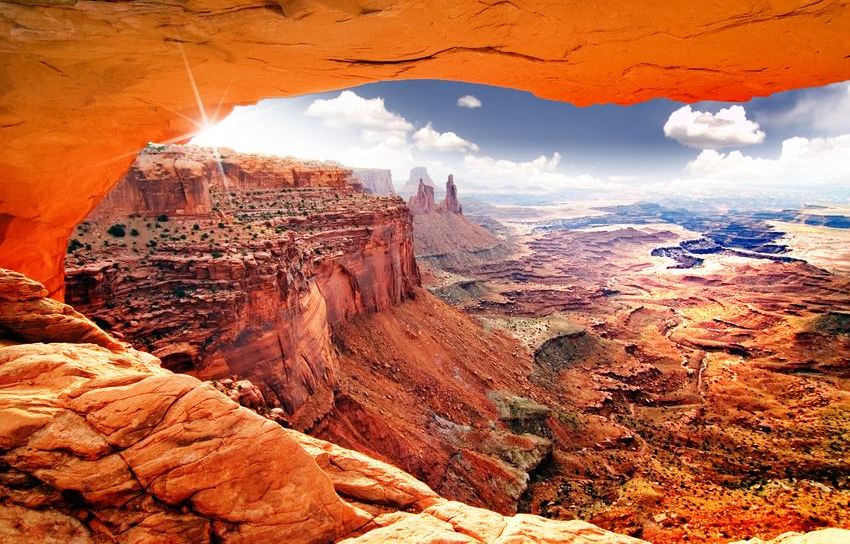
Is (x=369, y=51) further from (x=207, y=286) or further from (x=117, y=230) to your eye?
(x=117, y=230)

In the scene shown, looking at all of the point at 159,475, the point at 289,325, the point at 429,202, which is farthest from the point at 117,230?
the point at 429,202

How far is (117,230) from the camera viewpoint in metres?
21.6

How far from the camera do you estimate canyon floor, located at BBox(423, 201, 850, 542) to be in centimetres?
2264

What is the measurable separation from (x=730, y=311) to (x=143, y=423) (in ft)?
294

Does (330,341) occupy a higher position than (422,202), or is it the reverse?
(422,202)

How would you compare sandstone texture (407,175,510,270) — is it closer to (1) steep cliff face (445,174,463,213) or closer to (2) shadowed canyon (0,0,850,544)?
(1) steep cliff face (445,174,463,213)

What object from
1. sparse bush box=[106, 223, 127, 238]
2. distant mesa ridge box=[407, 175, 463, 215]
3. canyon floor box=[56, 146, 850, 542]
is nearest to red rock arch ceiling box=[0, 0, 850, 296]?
canyon floor box=[56, 146, 850, 542]

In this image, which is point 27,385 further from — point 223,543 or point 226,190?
point 226,190

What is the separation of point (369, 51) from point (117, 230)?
2246 cm

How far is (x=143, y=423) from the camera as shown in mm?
5914

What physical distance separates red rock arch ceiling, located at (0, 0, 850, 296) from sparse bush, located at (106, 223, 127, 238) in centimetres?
1452

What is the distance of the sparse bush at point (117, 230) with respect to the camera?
2142cm

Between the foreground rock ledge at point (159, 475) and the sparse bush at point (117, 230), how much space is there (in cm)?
1672

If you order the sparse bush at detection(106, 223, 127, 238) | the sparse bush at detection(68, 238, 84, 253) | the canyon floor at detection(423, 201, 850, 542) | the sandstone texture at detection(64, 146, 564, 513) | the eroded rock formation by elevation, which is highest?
the eroded rock formation
